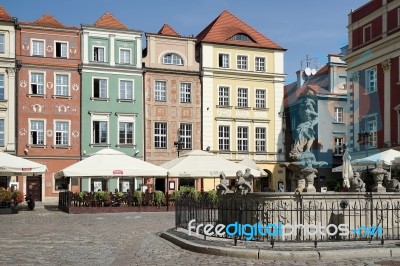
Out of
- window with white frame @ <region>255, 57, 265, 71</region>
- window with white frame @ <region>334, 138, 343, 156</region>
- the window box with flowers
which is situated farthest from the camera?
window with white frame @ <region>334, 138, 343, 156</region>

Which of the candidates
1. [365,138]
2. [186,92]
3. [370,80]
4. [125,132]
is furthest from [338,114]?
[125,132]

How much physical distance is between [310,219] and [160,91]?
27452mm

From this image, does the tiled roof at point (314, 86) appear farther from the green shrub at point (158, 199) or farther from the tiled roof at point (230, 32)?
the green shrub at point (158, 199)

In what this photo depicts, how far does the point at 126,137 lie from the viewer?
3872 centimetres

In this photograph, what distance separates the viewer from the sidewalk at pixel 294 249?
35.3ft

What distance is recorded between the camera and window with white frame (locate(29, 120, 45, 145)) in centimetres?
3653

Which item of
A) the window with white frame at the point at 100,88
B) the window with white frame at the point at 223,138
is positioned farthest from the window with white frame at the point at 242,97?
the window with white frame at the point at 100,88

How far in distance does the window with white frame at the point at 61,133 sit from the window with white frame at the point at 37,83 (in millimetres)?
2332

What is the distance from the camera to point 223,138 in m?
40.9

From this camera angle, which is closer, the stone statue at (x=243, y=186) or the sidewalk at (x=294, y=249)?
the sidewalk at (x=294, y=249)

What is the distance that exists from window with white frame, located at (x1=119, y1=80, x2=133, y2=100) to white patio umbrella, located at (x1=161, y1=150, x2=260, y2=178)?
13241mm

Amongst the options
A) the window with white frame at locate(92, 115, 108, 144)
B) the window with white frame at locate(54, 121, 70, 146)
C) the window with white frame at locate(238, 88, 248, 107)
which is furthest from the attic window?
the window with white frame at locate(54, 121, 70, 146)

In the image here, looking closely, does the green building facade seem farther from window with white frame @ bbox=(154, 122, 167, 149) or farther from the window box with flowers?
the window box with flowers

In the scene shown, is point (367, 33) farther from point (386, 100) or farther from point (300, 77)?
point (300, 77)
